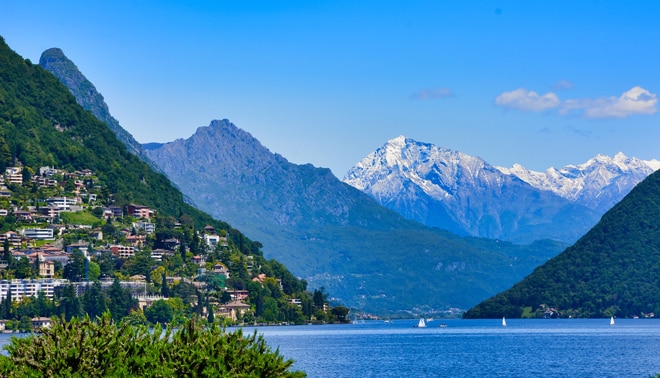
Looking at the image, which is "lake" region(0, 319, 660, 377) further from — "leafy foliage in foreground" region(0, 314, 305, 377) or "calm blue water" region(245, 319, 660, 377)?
"leafy foliage in foreground" region(0, 314, 305, 377)

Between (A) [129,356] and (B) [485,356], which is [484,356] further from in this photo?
(A) [129,356]

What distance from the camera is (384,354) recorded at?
6156 inches

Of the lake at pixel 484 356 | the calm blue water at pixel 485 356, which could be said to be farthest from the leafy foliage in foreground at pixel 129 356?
the calm blue water at pixel 485 356

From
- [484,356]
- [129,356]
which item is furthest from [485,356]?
[129,356]

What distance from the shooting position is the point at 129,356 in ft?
186

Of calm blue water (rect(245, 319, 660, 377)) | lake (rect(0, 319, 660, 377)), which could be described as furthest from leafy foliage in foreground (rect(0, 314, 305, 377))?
calm blue water (rect(245, 319, 660, 377))

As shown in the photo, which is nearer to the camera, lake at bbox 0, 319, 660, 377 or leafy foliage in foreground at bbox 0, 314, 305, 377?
leafy foliage in foreground at bbox 0, 314, 305, 377

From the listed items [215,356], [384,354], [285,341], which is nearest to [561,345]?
[384,354]

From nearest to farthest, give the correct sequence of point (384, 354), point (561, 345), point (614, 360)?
point (614, 360)
point (384, 354)
point (561, 345)

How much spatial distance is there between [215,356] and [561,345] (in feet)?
401

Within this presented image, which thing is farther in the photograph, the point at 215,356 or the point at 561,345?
the point at 561,345

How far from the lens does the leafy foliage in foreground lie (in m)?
54.7

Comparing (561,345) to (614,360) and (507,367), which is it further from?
(507,367)

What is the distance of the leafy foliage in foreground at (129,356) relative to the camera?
54.7 m
